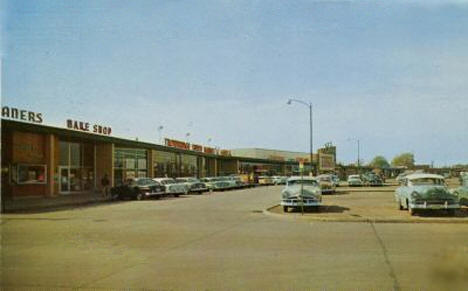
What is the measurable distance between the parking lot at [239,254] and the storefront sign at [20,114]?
557 inches

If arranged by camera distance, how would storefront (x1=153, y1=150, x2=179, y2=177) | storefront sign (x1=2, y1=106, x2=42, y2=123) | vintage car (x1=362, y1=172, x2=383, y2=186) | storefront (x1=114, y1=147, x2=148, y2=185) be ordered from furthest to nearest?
1. vintage car (x1=362, y1=172, x2=383, y2=186)
2. storefront (x1=153, y1=150, x2=179, y2=177)
3. storefront (x1=114, y1=147, x2=148, y2=185)
4. storefront sign (x1=2, y1=106, x2=42, y2=123)

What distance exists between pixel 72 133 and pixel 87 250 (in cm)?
2699

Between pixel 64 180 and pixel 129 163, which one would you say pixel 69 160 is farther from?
pixel 129 163

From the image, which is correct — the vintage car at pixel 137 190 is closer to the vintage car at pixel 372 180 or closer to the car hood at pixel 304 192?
the car hood at pixel 304 192

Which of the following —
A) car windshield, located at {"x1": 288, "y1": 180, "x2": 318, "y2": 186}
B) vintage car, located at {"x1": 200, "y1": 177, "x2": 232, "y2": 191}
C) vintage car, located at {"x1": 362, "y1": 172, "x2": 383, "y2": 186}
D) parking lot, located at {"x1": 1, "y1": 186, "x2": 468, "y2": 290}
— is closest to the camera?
parking lot, located at {"x1": 1, "y1": 186, "x2": 468, "y2": 290}

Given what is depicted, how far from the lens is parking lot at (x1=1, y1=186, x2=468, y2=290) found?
774cm

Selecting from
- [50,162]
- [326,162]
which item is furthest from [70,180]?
[326,162]

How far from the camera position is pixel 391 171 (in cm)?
15425

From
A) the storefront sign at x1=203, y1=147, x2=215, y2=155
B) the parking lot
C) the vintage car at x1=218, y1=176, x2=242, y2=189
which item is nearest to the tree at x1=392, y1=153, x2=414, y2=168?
the storefront sign at x1=203, y1=147, x2=215, y2=155

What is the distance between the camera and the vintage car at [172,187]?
37.1 m

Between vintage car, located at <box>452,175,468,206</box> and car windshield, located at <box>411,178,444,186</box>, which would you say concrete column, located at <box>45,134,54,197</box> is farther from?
vintage car, located at <box>452,175,468,206</box>

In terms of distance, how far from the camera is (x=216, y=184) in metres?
49.8

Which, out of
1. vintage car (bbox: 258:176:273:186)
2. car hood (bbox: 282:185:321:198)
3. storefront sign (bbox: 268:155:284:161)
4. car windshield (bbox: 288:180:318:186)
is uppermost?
storefront sign (bbox: 268:155:284:161)

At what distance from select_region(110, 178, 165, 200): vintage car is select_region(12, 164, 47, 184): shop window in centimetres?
546
